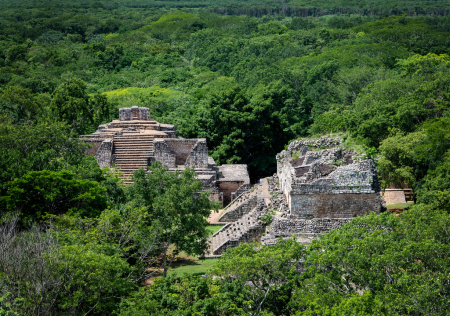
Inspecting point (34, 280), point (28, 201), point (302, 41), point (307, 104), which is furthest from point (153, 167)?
point (302, 41)

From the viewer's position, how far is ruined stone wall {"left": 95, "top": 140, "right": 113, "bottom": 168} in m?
33.8

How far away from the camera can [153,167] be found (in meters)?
25.8

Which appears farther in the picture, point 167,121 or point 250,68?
point 250,68

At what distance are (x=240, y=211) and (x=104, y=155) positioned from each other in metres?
9.48

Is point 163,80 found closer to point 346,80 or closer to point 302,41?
point 346,80

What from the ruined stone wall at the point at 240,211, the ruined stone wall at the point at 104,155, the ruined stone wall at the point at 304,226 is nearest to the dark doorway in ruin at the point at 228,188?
the ruined stone wall at the point at 240,211

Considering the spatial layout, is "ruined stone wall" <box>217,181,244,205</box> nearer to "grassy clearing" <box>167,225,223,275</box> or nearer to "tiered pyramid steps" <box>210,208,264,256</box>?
→ "tiered pyramid steps" <box>210,208,264,256</box>

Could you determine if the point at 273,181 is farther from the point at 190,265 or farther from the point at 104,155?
the point at 104,155

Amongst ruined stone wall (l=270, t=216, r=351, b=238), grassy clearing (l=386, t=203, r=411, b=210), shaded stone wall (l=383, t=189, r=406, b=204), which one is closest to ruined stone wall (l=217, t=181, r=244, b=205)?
shaded stone wall (l=383, t=189, r=406, b=204)

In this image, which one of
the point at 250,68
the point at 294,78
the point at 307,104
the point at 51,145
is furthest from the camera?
the point at 250,68

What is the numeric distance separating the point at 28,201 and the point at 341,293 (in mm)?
14373

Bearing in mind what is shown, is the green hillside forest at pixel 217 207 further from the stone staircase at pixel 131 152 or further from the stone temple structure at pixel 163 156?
the stone staircase at pixel 131 152

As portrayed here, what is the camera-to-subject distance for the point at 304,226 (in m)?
24.9

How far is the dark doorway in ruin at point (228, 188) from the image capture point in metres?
33.8
